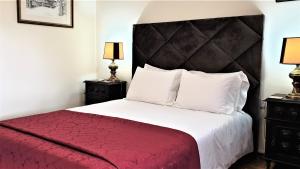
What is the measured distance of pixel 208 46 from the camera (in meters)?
3.34

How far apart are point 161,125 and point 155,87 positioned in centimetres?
99

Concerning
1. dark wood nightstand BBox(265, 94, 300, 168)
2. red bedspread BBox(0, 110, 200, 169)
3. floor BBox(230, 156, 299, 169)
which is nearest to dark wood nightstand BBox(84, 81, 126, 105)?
red bedspread BBox(0, 110, 200, 169)

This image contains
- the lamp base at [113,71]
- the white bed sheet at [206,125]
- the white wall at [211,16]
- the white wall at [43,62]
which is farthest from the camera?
the lamp base at [113,71]

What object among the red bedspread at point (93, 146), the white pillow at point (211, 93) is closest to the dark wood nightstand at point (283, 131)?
the white pillow at point (211, 93)

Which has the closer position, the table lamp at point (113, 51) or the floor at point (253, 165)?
the floor at point (253, 165)

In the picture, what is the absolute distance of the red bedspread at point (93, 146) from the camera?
165 cm

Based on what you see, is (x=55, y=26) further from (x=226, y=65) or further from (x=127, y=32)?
(x=226, y=65)

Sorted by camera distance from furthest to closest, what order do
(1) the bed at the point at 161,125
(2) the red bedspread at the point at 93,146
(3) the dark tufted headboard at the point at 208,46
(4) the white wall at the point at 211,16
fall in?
(3) the dark tufted headboard at the point at 208,46
(4) the white wall at the point at 211,16
(1) the bed at the point at 161,125
(2) the red bedspread at the point at 93,146

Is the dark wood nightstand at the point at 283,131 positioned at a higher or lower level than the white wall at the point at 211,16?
lower

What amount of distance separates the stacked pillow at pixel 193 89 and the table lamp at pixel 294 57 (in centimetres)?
47

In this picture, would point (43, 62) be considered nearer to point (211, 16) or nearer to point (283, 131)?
point (211, 16)

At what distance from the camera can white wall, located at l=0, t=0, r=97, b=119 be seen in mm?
3455

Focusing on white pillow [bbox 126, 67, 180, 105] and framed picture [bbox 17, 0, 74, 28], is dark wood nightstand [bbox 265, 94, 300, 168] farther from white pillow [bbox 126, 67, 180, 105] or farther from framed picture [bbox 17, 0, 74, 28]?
framed picture [bbox 17, 0, 74, 28]

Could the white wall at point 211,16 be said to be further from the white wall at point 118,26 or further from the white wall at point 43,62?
the white wall at point 43,62
